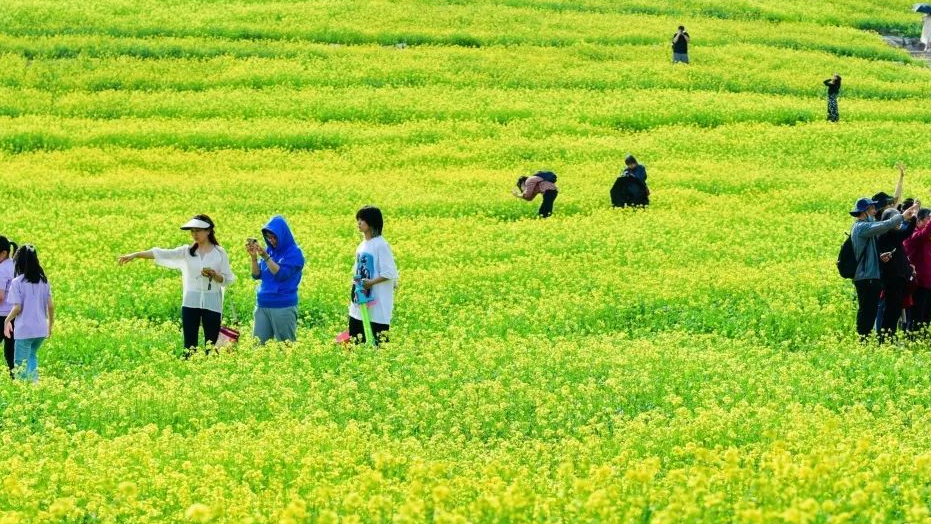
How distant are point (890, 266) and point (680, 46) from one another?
104 feet

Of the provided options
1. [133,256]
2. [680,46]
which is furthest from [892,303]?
[680,46]

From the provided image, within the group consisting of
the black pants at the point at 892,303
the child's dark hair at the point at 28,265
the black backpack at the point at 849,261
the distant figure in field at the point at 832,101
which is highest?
the distant figure in field at the point at 832,101

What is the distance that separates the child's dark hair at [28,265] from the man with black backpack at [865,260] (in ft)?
31.3

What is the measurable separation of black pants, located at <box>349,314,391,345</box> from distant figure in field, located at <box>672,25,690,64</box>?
3402 centimetres

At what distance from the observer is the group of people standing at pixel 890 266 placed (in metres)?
16.3

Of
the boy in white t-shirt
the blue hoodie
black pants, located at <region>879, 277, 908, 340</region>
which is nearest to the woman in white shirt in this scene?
the blue hoodie

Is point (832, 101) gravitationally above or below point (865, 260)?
above

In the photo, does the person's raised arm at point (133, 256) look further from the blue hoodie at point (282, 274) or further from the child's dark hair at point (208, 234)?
the blue hoodie at point (282, 274)

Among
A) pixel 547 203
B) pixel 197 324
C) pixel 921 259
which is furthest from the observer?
pixel 547 203

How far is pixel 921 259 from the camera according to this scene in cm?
1712

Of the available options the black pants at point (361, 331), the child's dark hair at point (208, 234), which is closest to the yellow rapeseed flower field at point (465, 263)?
the black pants at point (361, 331)

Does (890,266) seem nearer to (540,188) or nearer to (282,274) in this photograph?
(282,274)

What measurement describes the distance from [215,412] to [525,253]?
11.0 m

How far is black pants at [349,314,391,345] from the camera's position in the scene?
49.6ft
